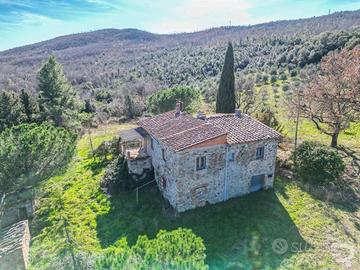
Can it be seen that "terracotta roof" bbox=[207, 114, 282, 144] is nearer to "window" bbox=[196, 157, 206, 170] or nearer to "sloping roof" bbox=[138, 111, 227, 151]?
"sloping roof" bbox=[138, 111, 227, 151]

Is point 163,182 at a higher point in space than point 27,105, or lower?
lower

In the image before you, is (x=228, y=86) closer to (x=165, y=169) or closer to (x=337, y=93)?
(x=337, y=93)

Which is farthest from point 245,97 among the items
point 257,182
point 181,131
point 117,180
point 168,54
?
point 168,54

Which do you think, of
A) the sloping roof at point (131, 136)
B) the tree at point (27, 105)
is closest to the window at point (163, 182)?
the sloping roof at point (131, 136)

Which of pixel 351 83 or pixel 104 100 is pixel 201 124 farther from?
pixel 104 100

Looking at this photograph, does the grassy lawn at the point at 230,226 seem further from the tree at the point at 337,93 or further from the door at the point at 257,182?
the tree at the point at 337,93
